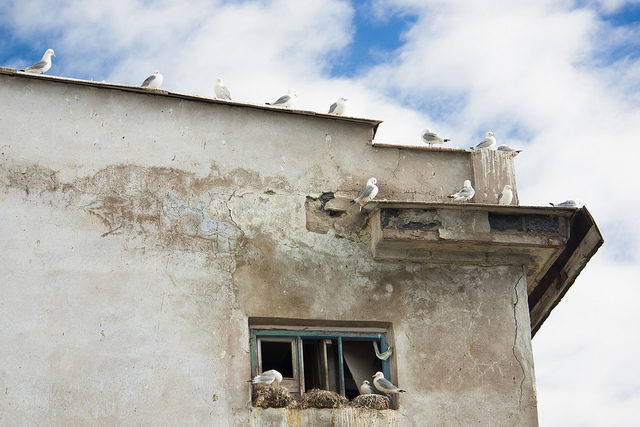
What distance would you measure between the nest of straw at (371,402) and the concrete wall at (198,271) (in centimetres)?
11

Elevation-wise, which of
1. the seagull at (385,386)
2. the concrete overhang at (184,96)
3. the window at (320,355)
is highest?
the concrete overhang at (184,96)

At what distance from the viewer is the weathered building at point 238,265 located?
949cm

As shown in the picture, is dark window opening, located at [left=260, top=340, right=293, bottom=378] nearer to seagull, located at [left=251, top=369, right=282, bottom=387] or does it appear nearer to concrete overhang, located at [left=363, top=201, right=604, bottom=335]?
seagull, located at [left=251, top=369, right=282, bottom=387]

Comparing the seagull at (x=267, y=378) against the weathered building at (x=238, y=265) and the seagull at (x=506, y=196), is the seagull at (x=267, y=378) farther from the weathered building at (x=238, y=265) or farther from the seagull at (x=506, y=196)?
the seagull at (x=506, y=196)

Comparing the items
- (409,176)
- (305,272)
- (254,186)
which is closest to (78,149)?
(254,186)

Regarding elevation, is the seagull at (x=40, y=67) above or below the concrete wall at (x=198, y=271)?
above

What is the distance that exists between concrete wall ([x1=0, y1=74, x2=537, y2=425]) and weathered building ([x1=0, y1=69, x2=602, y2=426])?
0.05ft

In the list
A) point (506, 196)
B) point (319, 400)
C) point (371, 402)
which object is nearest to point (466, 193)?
point (506, 196)

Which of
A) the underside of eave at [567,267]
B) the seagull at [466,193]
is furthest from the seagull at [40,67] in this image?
the underside of eave at [567,267]

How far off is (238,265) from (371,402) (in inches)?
80.5

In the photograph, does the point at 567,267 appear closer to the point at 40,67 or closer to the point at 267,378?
the point at 267,378

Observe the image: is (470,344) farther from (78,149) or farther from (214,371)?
(78,149)

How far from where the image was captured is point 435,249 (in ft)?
35.4

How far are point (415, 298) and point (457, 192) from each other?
58.8 inches
